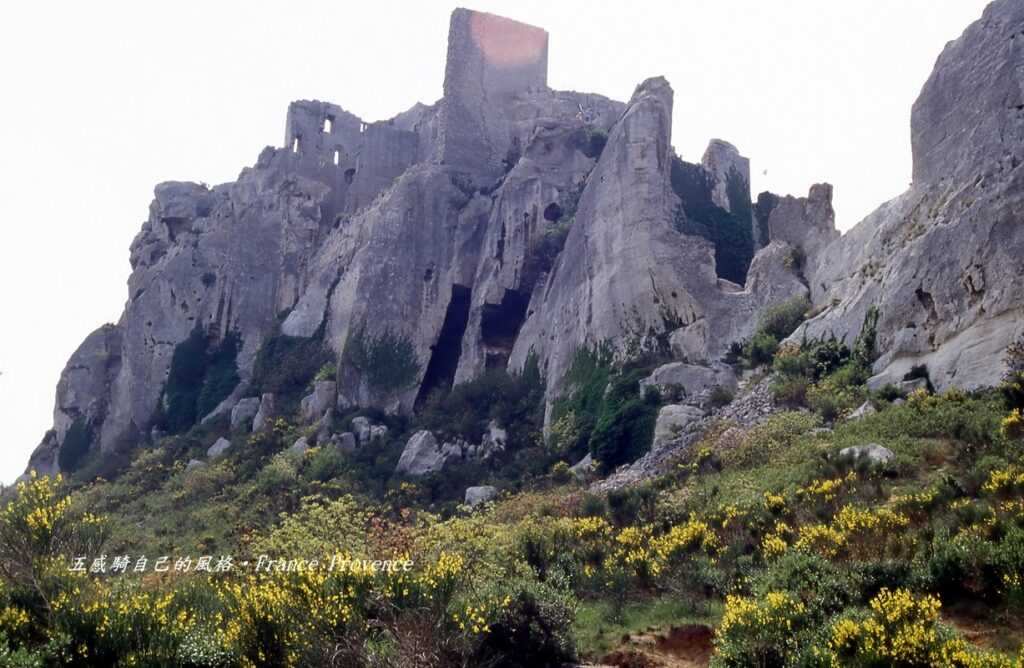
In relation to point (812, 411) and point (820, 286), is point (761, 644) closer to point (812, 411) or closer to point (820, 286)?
point (812, 411)

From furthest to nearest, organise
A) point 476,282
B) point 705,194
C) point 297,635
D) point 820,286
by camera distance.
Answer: point 476,282 → point 705,194 → point 820,286 → point 297,635

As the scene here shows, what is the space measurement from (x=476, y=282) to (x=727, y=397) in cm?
1740

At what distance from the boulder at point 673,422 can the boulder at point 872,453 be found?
269 inches

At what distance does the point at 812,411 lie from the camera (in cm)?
2061

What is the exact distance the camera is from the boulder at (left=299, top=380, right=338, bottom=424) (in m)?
37.2

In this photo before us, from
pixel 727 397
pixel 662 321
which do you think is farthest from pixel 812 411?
pixel 662 321

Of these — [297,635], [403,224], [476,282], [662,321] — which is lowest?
[297,635]

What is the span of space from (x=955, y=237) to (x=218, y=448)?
101 ft

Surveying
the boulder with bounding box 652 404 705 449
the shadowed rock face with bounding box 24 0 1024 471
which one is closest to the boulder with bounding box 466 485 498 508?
the boulder with bounding box 652 404 705 449

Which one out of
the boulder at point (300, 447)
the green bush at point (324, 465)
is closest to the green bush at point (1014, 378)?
the green bush at point (324, 465)

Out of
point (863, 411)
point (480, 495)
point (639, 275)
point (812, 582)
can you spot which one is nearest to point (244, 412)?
point (480, 495)

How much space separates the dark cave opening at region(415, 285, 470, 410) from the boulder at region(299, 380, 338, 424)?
12.2 feet

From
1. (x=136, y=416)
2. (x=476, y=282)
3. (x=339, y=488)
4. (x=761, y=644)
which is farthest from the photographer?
(x=136, y=416)

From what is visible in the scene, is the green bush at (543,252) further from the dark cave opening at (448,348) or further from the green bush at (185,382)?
the green bush at (185,382)
